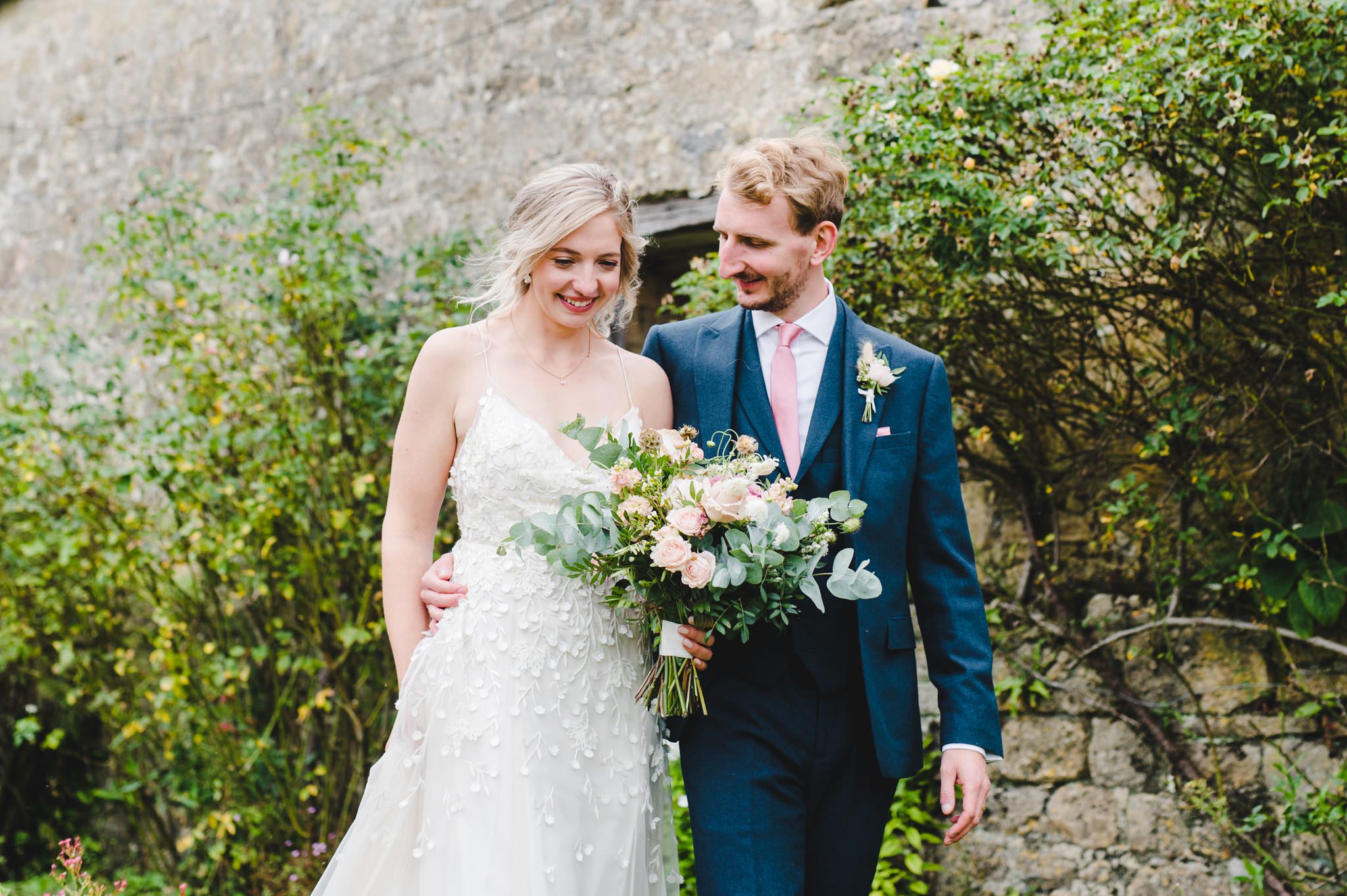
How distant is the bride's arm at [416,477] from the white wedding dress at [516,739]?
0.08 metres

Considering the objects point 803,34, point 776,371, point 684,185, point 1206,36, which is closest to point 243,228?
point 684,185

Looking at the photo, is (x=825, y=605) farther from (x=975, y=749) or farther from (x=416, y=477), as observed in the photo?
(x=416, y=477)

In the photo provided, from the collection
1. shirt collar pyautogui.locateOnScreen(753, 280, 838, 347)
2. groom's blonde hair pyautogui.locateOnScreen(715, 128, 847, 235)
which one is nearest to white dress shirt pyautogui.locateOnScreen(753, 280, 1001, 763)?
shirt collar pyautogui.locateOnScreen(753, 280, 838, 347)

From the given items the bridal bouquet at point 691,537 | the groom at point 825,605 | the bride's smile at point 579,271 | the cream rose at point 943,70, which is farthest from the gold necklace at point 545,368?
the cream rose at point 943,70

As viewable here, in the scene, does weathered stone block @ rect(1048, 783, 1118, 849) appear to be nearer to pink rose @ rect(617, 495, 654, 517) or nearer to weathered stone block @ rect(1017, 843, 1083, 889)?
weathered stone block @ rect(1017, 843, 1083, 889)

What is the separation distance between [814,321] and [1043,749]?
2.19 meters

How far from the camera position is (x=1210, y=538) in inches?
147

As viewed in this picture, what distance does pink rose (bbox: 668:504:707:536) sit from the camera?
2.08 meters

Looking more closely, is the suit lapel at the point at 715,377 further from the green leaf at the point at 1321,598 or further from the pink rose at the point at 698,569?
the green leaf at the point at 1321,598

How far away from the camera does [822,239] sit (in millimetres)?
2680

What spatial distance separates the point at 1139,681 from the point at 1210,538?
22.4 inches

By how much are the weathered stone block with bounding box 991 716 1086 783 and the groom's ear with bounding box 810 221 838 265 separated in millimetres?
2201

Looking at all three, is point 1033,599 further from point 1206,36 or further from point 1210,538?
point 1206,36

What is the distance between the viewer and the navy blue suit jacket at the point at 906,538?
7.91ft
